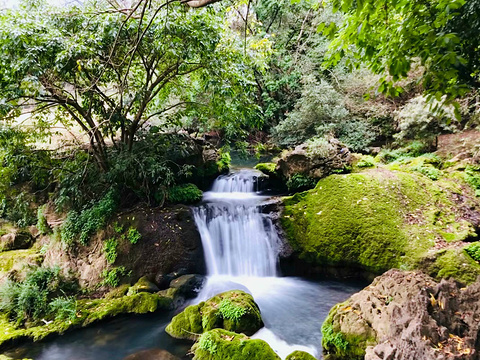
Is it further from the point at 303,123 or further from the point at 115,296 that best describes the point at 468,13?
the point at 303,123

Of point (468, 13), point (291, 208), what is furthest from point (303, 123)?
point (468, 13)

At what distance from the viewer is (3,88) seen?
516 cm

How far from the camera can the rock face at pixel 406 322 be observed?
2.81m

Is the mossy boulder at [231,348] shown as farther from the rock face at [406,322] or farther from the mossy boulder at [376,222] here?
the mossy boulder at [376,222]

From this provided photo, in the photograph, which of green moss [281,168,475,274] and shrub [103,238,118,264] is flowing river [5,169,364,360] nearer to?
green moss [281,168,475,274]

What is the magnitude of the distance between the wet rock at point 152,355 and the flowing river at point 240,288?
0.11 m

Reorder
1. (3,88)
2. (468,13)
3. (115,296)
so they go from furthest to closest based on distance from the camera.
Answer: (115,296)
(3,88)
(468,13)

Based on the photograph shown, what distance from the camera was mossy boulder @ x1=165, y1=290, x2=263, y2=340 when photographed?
14.8ft

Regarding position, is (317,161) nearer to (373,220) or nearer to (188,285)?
(373,220)

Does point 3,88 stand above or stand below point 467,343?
above

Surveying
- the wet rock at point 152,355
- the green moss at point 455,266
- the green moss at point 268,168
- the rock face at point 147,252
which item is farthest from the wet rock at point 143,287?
the green moss at point 455,266

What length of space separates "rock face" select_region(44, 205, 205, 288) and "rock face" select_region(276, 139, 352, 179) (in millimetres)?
3363

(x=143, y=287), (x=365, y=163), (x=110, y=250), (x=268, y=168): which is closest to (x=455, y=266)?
(x=365, y=163)

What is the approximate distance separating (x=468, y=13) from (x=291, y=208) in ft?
16.4
